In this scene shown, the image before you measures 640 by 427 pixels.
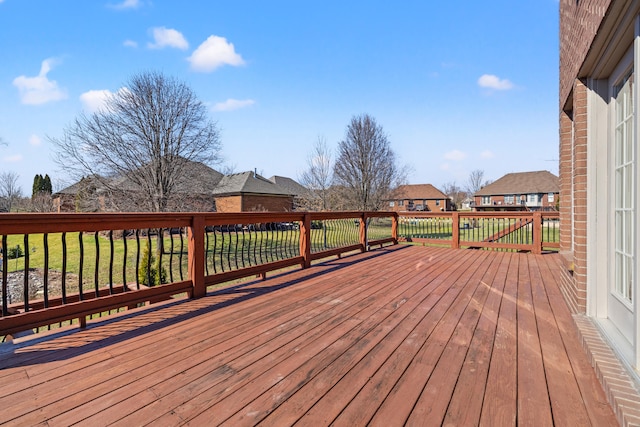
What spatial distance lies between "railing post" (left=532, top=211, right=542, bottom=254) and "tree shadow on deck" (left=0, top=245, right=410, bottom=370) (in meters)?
5.60

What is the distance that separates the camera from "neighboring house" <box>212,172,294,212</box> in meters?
23.5

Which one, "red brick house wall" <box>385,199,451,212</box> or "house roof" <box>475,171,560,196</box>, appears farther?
"red brick house wall" <box>385,199,451,212</box>

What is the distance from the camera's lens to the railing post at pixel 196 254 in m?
3.36

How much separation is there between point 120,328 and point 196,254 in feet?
3.37

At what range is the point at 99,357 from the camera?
2049 millimetres

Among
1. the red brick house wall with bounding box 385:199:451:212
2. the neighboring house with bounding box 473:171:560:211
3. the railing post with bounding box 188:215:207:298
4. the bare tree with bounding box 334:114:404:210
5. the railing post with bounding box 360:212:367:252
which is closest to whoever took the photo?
the railing post with bounding box 188:215:207:298

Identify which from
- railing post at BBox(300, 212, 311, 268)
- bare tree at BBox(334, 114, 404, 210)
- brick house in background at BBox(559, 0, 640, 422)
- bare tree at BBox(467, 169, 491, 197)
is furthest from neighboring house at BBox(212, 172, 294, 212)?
bare tree at BBox(467, 169, 491, 197)

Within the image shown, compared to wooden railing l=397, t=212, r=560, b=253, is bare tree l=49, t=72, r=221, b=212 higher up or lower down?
higher up

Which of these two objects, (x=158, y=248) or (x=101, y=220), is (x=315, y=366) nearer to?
(x=101, y=220)

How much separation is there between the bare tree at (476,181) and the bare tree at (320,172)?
165 feet

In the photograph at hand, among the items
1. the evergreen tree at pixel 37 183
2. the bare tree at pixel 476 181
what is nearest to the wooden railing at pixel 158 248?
the evergreen tree at pixel 37 183

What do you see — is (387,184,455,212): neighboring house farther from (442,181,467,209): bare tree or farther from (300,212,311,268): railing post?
(300,212,311,268): railing post

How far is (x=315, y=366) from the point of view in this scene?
188 centimetres

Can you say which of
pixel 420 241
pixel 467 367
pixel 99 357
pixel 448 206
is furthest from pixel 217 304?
pixel 448 206
